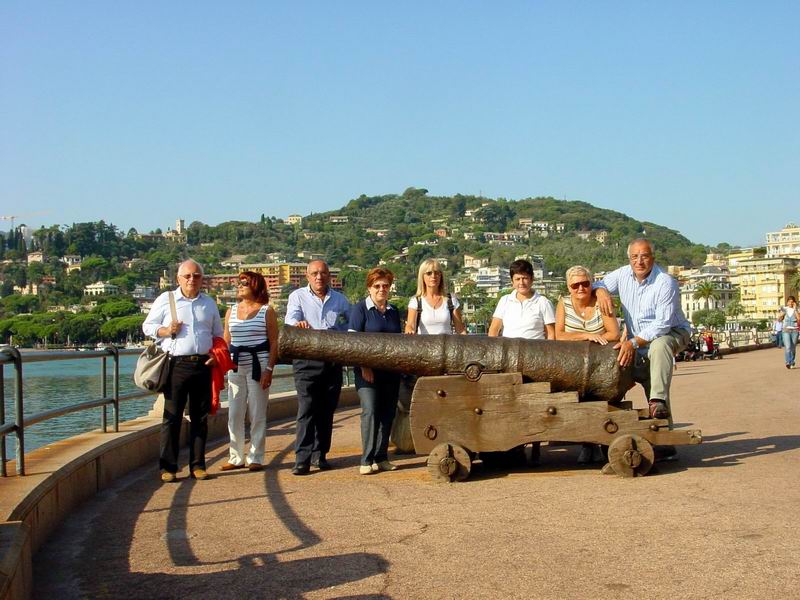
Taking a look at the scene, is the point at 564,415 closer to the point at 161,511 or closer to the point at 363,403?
the point at 363,403

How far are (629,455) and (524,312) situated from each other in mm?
1750

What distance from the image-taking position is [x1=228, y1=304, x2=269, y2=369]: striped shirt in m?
8.76

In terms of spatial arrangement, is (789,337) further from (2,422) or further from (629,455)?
(2,422)

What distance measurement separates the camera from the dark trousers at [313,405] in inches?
325

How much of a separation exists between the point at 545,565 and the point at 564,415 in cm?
262

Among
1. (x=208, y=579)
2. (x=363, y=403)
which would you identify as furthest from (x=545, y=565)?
(x=363, y=403)

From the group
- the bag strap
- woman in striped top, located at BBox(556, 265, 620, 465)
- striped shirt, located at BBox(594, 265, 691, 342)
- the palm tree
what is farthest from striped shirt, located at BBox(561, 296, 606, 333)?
the palm tree

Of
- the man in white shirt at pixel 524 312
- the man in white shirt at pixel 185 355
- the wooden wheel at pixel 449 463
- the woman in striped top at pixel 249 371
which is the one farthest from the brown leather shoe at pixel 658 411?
the man in white shirt at pixel 185 355

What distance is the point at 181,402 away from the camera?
26.4 feet

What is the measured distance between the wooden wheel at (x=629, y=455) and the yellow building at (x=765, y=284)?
537 ft

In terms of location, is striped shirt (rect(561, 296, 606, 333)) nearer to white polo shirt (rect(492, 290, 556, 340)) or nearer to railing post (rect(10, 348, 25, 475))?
white polo shirt (rect(492, 290, 556, 340))

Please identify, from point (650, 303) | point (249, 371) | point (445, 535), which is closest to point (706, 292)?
point (650, 303)

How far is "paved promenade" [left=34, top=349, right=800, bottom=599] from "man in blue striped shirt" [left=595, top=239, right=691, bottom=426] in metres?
0.70

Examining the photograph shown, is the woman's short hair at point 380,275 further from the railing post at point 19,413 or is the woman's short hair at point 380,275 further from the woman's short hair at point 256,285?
the railing post at point 19,413
